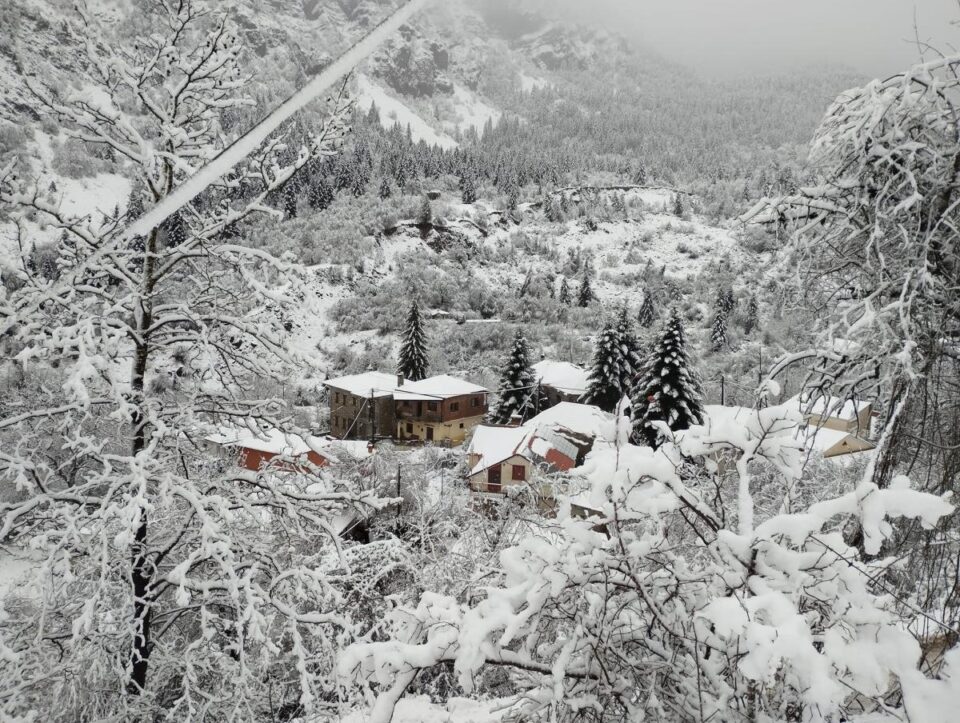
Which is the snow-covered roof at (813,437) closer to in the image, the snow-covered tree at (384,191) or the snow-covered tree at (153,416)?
the snow-covered tree at (153,416)

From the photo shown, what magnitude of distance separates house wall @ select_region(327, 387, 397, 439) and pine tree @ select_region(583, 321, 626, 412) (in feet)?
43.1

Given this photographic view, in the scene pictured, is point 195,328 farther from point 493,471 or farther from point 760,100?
point 760,100

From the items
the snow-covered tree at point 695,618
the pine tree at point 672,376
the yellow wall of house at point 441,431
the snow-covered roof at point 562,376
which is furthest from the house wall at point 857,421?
the snow-covered roof at point 562,376

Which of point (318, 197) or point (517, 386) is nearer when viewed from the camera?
point (517, 386)

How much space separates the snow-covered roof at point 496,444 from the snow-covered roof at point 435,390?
9369mm

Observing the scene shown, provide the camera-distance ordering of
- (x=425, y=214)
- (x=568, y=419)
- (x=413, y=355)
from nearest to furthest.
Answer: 1. (x=568, y=419)
2. (x=413, y=355)
3. (x=425, y=214)

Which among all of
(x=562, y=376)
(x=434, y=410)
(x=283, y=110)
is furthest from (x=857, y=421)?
(x=562, y=376)

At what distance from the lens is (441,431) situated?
3712 centimetres

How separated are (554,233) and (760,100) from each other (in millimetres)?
118794

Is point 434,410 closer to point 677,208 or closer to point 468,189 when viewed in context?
point 468,189

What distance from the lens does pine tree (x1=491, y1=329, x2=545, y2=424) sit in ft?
124

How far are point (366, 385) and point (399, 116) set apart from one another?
145885 mm

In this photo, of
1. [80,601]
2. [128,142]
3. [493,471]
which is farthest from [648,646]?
[493,471]

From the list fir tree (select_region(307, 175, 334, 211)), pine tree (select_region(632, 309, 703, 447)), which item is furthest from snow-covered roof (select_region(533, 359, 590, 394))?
fir tree (select_region(307, 175, 334, 211))
